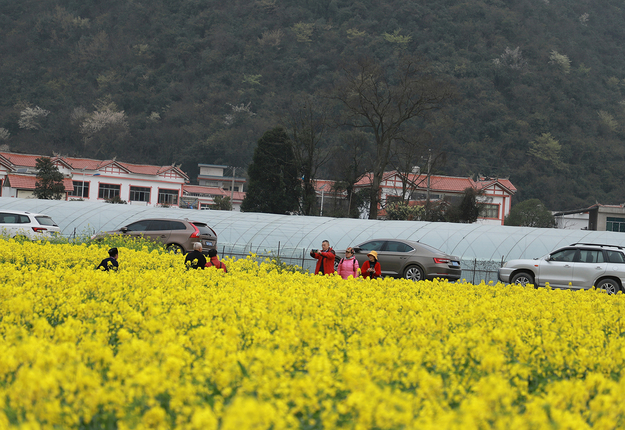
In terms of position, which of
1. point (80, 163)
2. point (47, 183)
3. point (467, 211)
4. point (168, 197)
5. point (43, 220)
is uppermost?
point (80, 163)

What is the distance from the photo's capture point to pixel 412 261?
18312 mm

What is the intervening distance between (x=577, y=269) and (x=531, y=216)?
45.2 metres

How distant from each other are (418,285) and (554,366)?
553 cm

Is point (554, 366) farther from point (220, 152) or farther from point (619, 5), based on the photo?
point (619, 5)

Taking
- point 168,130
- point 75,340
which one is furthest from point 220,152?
point 75,340

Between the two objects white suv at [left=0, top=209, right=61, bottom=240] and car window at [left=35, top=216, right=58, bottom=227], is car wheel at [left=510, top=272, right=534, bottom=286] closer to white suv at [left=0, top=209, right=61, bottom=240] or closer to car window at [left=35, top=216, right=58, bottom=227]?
white suv at [left=0, top=209, right=61, bottom=240]

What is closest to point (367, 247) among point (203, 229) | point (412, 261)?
point (412, 261)

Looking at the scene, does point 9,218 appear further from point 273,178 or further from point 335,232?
point 273,178

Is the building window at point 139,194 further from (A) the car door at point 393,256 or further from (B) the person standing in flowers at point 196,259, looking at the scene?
(B) the person standing in flowers at point 196,259

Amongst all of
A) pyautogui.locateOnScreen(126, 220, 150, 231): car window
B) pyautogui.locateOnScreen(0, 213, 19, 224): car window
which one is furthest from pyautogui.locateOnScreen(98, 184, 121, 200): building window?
pyautogui.locateOnScreen(126, 220, 150, 231): car window

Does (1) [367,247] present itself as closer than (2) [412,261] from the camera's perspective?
No

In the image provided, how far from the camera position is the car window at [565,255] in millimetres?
18102

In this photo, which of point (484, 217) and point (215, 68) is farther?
point (215, 68)

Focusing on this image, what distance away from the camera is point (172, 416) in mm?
3781
